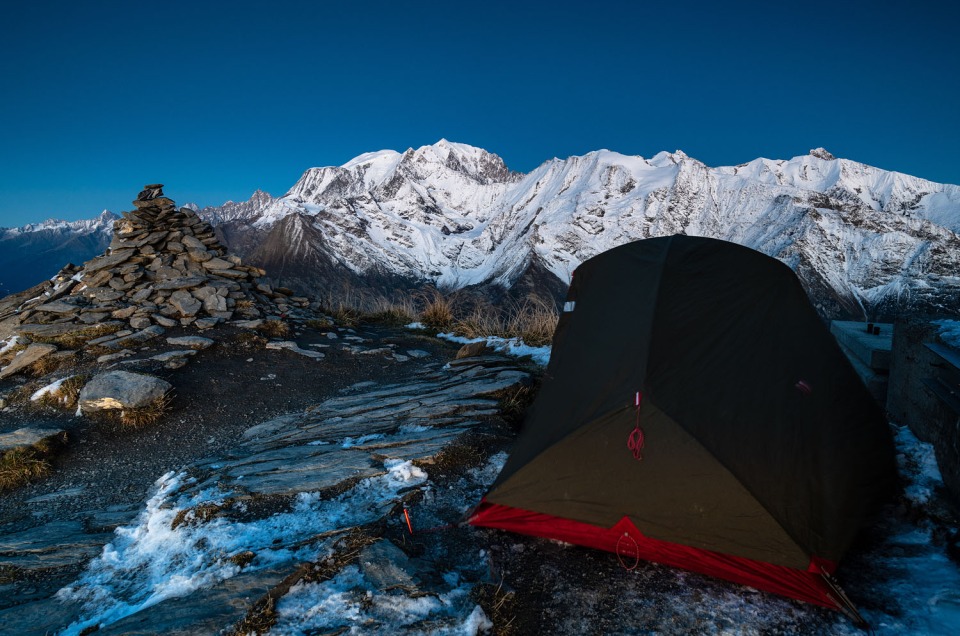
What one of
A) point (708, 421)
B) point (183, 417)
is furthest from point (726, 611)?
point (183, 417)

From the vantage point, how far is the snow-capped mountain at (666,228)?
354ft

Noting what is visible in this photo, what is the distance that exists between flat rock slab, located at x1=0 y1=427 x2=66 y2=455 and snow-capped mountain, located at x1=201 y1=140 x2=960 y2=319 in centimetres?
9577

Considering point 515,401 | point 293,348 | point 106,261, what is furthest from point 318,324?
point 515,401

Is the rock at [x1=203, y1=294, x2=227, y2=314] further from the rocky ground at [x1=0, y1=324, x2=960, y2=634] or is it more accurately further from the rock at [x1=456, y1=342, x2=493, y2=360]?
the rock at [x1=456, y1=342, x2=493, y2=360]

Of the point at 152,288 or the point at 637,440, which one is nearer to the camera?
the point at 637,440

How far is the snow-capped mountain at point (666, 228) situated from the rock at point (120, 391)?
311ft

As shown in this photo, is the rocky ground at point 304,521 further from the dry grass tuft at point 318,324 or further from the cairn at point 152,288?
the dry grass tuft at point 318,324

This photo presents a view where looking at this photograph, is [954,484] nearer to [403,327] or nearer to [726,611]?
[726,611]

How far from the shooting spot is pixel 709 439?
304 centimetres

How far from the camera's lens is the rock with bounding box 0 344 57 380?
746cm

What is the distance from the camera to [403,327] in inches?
526

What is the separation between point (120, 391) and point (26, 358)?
3055 millimetres

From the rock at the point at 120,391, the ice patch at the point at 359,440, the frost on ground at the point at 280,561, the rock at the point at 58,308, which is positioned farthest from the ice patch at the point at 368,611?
the rock at the point at 58,308

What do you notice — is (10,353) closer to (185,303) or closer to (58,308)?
(58,308)
